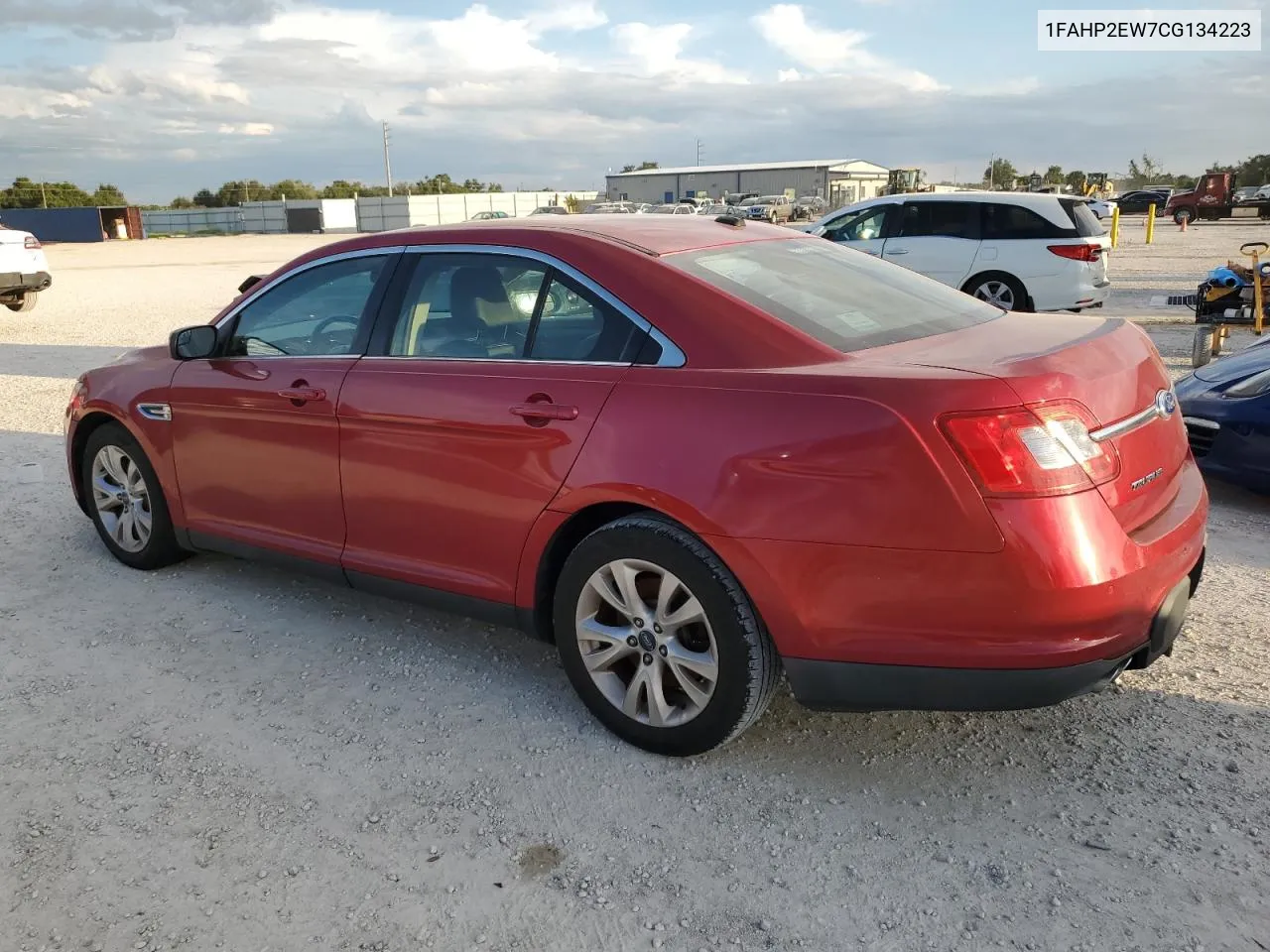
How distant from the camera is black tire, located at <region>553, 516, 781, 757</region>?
2791mm

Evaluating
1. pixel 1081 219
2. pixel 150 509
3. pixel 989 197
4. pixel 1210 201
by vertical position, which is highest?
pixel 1210 201

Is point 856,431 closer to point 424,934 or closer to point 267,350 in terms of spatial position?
point 424,934

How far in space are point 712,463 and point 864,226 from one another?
1129cm

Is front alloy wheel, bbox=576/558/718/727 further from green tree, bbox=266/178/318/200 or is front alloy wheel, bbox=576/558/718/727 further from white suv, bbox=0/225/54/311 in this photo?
green tree, bbox=266/178/318/200

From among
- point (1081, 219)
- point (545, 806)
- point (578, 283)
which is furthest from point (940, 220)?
point (545, 806)

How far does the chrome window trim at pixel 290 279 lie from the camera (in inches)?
150

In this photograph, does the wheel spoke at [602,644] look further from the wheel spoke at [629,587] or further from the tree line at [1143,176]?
the tree line at [1143,176]

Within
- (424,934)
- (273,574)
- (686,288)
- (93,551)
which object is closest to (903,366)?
(686,288)

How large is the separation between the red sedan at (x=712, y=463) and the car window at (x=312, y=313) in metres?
0.01

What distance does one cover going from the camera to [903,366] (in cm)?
266

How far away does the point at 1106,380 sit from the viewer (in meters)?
2.69

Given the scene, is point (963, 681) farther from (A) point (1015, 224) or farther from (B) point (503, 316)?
(A) point (1015, 224)

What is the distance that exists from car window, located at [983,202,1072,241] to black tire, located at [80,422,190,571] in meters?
10.4

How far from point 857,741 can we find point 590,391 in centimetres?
139
